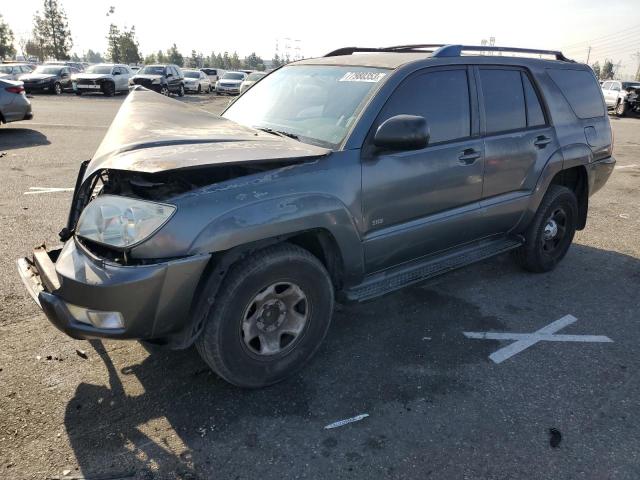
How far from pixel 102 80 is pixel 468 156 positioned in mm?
25382

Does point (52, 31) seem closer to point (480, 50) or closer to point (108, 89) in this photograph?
point (108, 89)

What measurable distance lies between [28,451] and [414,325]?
2.49 m

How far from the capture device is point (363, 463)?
7.95 ft

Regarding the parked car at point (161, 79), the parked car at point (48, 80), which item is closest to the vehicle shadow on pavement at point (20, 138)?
the parked car at point (161, 79)

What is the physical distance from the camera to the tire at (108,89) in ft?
82.7

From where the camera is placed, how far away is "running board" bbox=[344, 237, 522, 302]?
329 cm

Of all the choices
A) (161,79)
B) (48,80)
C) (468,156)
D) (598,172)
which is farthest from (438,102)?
(48,80)

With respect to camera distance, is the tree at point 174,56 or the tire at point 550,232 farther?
the tree at point 174,56

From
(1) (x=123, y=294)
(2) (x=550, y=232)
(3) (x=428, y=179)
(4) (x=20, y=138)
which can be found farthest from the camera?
(4) (x=20, y=138)

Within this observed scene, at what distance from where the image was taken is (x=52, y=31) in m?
61.9

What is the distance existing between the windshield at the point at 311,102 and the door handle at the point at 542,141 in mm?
1663

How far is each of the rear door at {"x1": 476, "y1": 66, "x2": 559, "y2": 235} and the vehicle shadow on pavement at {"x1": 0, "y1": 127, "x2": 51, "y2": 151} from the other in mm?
9461

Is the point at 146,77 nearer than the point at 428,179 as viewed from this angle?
No

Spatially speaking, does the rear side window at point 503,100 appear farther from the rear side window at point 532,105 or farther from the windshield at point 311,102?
the windshield at point 311,102
